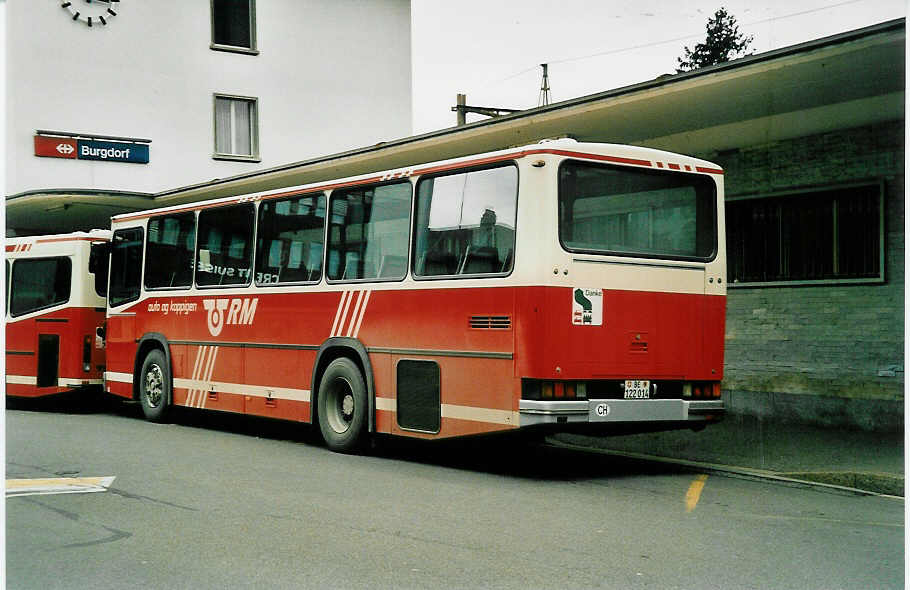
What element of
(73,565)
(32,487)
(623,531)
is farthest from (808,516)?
(32,487)

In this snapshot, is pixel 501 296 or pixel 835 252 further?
pixel 835 252

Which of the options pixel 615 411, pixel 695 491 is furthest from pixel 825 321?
pixel 695 491

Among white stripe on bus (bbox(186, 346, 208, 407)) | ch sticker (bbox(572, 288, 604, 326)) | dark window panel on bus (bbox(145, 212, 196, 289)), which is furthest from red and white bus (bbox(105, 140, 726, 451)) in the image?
dark window panel on bus (bbox(145, 212, 196, 289))

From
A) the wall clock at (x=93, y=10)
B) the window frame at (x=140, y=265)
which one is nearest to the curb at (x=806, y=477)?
the window frame at (x=140, y=265)

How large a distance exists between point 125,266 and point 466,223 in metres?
8.35

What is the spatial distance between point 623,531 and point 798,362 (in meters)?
7.84

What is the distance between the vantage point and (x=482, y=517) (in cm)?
838

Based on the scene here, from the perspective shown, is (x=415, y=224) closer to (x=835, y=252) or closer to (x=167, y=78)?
(x=835, y=252)

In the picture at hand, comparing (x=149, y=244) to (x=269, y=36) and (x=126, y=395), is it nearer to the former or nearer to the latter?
(x=126, y=395)

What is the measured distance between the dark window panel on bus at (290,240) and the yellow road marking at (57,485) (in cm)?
404

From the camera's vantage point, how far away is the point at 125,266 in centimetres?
1762

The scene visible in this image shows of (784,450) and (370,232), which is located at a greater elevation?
(370,232)

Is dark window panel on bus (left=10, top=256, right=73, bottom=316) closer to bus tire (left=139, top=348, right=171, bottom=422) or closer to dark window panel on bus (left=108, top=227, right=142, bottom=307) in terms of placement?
dark window panel on bus (left=108, top=227, right=142, bottom=307)

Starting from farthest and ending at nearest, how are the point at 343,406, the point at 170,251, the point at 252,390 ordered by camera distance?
1. the point at 170,251
2. the point at 252,390
3. the point at 343,406
